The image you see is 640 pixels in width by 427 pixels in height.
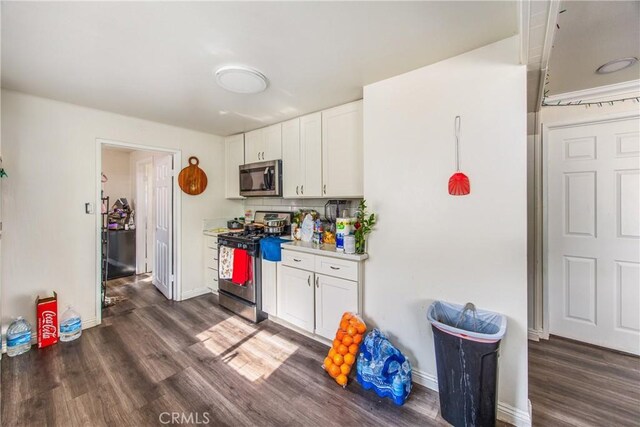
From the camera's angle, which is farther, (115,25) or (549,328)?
(549,328)

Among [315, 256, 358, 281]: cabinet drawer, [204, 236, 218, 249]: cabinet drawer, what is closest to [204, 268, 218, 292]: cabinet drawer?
[204, 236, 218, 249]: cabinet drawer

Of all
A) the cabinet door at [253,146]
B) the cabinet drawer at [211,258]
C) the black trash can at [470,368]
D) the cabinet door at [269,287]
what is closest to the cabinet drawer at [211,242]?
the cabinet drawer at [211,258]

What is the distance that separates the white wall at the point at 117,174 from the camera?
4.71m

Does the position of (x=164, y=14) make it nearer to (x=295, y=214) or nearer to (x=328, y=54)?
(x=328, y=54)

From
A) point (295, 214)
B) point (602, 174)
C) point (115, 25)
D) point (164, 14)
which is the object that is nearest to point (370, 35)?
point (164, 14)

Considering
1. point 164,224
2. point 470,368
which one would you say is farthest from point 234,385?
point 164,224

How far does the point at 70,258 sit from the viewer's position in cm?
262

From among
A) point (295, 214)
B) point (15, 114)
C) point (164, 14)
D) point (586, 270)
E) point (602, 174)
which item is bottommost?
point (586, 270)

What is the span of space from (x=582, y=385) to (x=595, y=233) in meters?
1.35

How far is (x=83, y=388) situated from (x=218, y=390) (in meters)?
0.98

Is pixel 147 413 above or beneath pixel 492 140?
beneath

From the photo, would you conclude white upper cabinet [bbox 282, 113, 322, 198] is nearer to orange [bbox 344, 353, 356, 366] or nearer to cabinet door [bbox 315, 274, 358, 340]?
cabinet door [bbox 315, 274, 358, 340]

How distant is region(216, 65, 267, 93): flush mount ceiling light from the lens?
1884 mm
